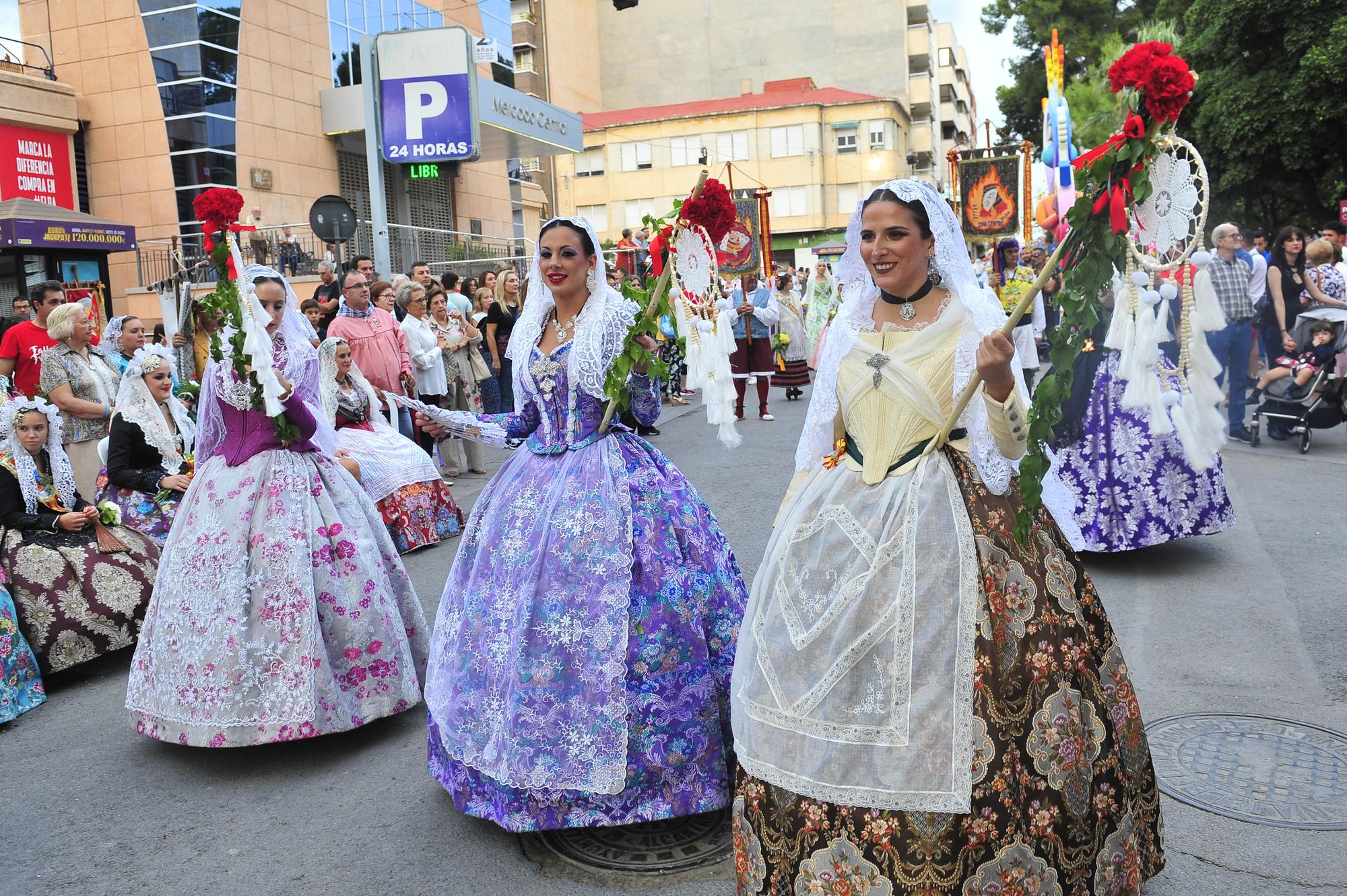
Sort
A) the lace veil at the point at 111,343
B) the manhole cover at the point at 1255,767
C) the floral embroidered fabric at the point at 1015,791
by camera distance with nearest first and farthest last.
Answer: the floral embroidered fabric at the point at 1015,791 → the manhole cover at the point at 1255,767 → the lace veil at the point at 111,343

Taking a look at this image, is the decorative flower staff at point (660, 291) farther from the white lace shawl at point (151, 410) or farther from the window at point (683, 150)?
the window at point (683, 150)

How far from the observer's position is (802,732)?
2.73 meters

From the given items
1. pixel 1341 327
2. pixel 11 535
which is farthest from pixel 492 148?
pixel 11 535

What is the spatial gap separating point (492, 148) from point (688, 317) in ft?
79.1

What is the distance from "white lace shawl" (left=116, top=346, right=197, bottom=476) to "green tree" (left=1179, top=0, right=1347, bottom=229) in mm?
21630

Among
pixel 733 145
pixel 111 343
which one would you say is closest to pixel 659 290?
pixel 111 343

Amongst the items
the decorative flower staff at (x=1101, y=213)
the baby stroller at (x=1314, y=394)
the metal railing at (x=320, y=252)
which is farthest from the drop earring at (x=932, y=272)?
the metal railing at (x=320, y=252)

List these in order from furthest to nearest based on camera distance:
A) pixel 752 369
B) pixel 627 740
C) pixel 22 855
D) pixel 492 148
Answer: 1. pixel 492 148
2. pixel 752 369
3. pixel 22 855
4. pixel 627 740

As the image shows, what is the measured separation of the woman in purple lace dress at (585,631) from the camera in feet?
11.5

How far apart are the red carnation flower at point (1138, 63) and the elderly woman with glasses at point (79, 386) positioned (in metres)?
7.49

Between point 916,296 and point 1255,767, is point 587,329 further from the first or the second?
point 1255,767

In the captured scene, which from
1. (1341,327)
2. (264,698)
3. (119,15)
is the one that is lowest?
(264,698)

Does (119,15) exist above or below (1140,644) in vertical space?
above

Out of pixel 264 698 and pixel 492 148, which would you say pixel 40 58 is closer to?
pixel 492 148
